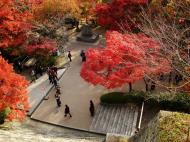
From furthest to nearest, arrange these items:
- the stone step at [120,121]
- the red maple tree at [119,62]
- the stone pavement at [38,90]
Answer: the stone pavement at [38,90]
the stone step at [120,121]
the red maple tree at [119,62]

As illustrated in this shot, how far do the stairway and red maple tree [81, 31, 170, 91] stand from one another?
7.25ft

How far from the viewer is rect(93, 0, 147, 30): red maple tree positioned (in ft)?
107

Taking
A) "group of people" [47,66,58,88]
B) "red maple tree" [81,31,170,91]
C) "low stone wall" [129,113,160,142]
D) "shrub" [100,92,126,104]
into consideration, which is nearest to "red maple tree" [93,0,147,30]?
"red maple tree" [81,31,170,91]

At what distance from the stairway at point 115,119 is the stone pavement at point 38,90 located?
554 cm

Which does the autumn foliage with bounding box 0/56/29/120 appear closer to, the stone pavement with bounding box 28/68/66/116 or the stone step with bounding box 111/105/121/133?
the stone pavement with bounding box 28/68/66/116

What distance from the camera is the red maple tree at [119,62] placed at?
76.2 ft

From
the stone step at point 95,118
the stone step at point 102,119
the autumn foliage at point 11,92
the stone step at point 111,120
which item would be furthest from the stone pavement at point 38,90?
the stone step at point 111,120

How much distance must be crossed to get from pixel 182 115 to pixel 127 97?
1624 centimetres

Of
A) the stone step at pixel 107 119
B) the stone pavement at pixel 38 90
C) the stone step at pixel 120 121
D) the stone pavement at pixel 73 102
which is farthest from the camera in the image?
the stone pavement at pixel 38 90

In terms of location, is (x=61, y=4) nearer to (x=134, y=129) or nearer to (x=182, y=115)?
(x=134, y=129)

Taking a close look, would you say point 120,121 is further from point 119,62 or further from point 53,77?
point 53,77

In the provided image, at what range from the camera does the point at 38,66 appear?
3403 centimetres

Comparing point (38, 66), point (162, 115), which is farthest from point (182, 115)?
point (38, 66)

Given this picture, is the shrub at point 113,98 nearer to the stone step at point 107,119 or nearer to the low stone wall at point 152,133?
the stone step at point 107,119
